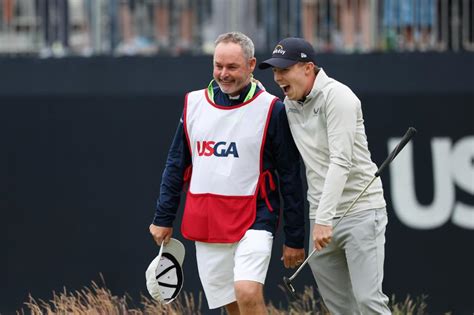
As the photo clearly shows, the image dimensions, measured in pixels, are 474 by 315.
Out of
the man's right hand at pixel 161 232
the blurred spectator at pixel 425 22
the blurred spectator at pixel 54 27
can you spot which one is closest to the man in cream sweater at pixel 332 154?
the man's right hand at pixel 161 232

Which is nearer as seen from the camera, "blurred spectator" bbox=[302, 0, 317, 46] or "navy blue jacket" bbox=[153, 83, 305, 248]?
"navy blue jacket" bbox=[153, 83, 305, 248]

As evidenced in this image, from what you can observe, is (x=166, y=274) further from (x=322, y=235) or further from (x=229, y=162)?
(x=322, y=235)

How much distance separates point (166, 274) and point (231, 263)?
1.64ft

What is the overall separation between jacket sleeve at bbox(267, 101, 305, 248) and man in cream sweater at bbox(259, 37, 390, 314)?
62 millimetres

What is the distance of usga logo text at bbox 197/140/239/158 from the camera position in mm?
6465

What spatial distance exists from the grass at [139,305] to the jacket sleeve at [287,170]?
58.3 inches

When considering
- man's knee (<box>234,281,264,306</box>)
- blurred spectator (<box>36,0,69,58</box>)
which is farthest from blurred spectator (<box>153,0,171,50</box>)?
man's knee (<box>234,281,264,306</box>)

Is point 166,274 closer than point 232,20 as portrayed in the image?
Yes

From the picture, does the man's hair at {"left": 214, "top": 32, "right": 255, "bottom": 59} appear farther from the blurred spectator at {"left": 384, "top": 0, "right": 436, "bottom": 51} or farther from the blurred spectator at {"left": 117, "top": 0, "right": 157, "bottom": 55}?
the blurred spectator at {"left": 384, "top": 0, "right": 436, "bottom": 51}

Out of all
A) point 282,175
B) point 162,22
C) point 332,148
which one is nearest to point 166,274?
point 282,175

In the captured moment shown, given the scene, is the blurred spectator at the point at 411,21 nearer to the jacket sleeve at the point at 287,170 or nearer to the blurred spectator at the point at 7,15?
the jacket sleeve at the point at 287,170

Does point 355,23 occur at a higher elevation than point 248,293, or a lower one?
higher

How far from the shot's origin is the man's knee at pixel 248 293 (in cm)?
631

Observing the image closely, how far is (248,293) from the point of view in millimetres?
6305
